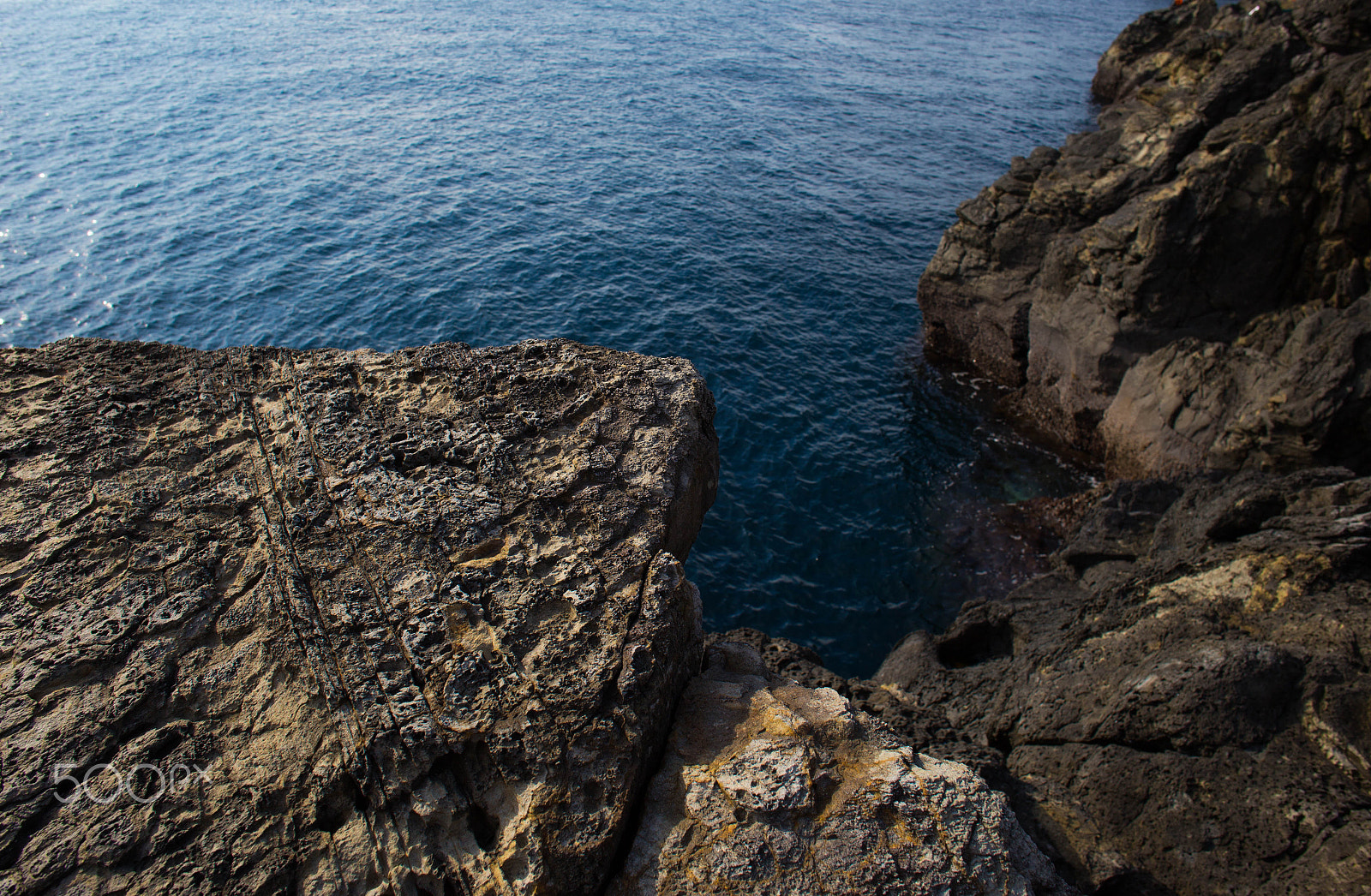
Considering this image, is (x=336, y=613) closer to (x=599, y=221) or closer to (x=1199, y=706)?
(x=1199, y=706)

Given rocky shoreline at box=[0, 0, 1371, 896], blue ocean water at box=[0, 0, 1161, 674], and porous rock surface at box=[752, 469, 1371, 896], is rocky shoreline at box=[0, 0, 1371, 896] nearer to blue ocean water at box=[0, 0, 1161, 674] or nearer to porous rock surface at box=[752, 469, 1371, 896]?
porous rock surface at box=[752, 469, 1371, 896]

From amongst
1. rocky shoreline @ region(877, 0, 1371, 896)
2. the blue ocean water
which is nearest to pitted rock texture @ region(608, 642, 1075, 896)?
rocky shoreline @ region(877, 0, 1371, 896)

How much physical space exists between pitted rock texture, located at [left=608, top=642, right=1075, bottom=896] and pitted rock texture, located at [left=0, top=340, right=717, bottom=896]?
0.54 meters

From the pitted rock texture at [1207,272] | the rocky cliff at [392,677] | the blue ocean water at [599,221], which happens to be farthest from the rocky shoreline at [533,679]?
the blue ocean water at [599,221]

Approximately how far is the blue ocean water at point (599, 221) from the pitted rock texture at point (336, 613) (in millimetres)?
12436

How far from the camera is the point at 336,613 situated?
841cm

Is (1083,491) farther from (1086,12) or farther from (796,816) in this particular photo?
(1086,12)

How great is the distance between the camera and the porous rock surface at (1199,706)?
10.2 metres

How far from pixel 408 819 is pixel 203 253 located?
1510 inches

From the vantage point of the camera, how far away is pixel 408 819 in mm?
7316

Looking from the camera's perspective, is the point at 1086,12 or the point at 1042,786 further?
the point at 1086,12

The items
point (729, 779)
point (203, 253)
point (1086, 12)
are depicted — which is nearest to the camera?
point (729, 779)

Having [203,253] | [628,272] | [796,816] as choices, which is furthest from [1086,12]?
[796,816]

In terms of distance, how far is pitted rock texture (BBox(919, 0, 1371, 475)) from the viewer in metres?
20.1
